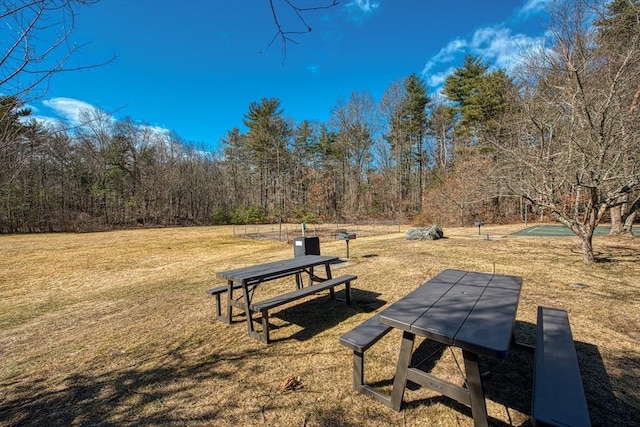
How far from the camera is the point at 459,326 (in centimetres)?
171

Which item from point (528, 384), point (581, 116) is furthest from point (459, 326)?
point (581, 116)

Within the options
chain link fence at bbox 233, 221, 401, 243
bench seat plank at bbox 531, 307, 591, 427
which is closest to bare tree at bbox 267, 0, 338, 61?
bench seat plank at bbox 531, 307, 591, 427

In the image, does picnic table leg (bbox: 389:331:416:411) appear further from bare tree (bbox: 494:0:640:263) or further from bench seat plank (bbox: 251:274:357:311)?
bare tree (bbox: 494:0:640:263)

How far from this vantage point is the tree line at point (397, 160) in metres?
4.79

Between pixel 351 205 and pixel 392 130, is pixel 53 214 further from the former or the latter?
pixel 392 130

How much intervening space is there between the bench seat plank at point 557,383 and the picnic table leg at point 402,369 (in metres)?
0.67

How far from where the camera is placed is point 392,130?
25.7 metres

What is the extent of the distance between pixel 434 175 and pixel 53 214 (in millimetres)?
31108

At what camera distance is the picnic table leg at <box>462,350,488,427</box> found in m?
1.62

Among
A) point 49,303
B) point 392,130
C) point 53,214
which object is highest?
point 392,130

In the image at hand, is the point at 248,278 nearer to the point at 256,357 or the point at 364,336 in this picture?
the point at 256,357

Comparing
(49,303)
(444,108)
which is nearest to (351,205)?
(444,108)

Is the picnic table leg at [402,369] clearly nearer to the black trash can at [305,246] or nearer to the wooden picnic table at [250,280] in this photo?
the wooden picnic table at [250,280]

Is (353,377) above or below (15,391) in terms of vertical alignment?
above
